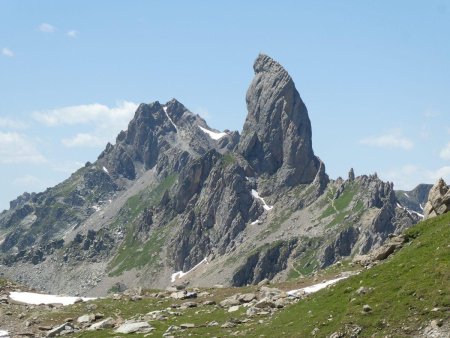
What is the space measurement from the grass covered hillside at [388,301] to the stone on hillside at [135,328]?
11382mm

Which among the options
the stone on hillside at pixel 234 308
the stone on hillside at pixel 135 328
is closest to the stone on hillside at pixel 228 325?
the stone on hillside at pixel 234 308

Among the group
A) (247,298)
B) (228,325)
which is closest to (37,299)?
(247,298)

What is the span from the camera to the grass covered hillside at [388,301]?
3253 centimetres

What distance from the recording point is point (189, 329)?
46125 millimetres

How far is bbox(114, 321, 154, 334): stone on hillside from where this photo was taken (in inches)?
1879

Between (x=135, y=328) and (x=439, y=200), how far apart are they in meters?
31.6

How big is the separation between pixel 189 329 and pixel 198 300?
595 inches

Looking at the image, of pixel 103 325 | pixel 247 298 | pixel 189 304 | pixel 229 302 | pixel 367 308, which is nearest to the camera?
pixel 367 308

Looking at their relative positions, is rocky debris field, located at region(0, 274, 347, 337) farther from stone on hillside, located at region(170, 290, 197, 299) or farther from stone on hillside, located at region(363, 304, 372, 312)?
stone on hillside, located at region(363, 304, 372, 312)

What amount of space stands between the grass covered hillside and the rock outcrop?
30.3ft

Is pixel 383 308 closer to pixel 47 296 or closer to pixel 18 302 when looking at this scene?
pixel 18 302

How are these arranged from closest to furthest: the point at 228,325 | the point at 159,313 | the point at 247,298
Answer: the point at 228,325 → the point at 159,313 → the point at 247,298

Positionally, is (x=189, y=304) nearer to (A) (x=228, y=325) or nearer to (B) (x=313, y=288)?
(B) (x=313, y=288)

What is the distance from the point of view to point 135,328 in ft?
158
